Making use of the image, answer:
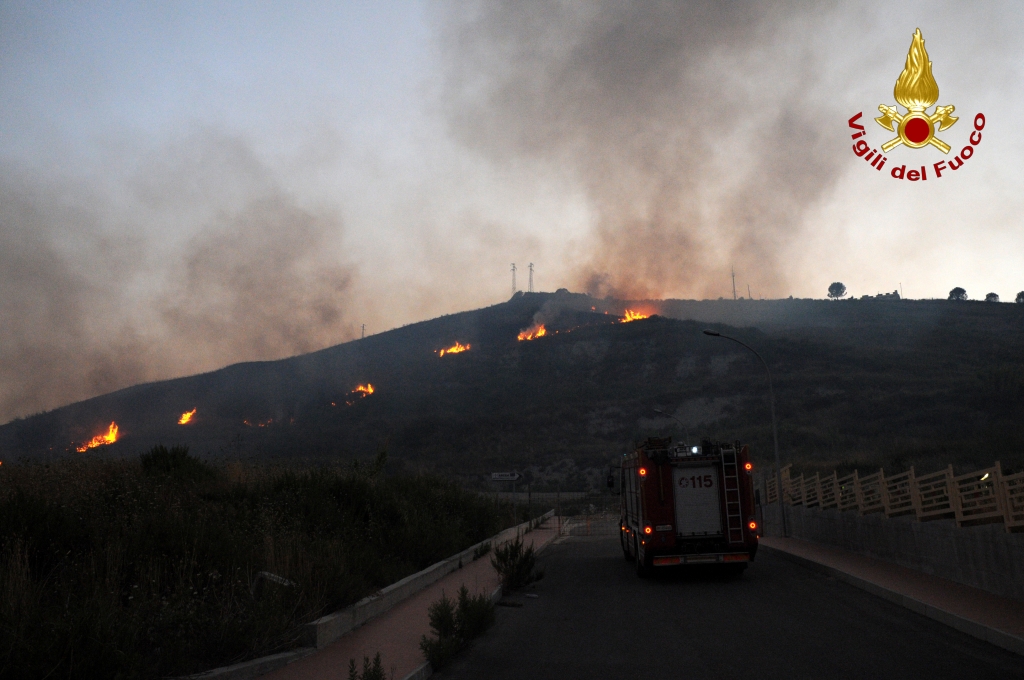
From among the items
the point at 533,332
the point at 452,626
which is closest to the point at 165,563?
the point at 452,626

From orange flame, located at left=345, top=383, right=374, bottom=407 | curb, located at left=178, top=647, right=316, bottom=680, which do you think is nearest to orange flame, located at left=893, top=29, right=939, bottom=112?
curb, located at left=178, top=647, right=316, bottom=680

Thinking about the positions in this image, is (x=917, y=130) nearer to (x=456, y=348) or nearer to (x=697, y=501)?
(x=697, y=501)

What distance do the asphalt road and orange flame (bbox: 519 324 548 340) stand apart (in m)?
138

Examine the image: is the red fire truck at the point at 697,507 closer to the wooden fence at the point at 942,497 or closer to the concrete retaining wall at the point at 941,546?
the concrete retaining wall at the point at 941,546

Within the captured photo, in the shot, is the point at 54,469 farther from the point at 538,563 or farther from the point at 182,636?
the point at 538,563

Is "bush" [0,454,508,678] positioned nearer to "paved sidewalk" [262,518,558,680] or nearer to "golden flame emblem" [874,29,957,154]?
"paved sidewalk" [262,518,558,680]

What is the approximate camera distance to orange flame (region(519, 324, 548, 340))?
6108 inches

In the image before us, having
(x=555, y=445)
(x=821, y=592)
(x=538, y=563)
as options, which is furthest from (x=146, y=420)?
(x=821, y=592)

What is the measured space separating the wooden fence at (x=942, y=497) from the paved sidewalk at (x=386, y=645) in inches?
342

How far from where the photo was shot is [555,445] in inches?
3214

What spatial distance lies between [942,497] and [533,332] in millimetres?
145715

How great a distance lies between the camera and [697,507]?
52.5ft

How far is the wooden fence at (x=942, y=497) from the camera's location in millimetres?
11523

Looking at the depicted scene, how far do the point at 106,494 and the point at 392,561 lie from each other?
548cm
